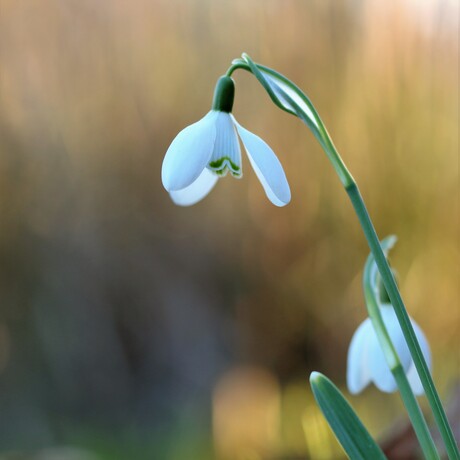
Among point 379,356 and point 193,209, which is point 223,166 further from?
point 193,209

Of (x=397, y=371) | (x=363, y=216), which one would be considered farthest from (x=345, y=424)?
(x=363, y=216)

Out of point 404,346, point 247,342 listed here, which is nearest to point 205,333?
point 247,342

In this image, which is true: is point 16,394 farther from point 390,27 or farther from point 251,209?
point 390,27

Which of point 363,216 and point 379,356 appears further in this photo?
point 379,356

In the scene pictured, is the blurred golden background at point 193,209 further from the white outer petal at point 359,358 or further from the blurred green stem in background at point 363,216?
the blurred green stem in background at point 363,216

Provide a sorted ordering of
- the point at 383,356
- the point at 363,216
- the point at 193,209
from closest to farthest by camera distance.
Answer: the point at 363,216 → the point at 383,356 → the point at 193,209

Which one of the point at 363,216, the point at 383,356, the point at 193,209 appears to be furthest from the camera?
the point at 193,209

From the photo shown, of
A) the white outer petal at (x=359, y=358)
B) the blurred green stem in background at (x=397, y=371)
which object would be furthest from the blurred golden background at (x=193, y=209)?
the blurred green stem in background at (x=397, y=371)
